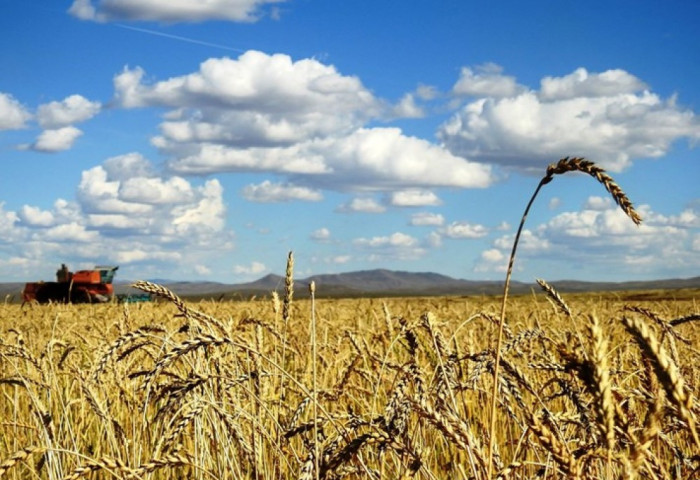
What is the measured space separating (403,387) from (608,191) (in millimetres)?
932

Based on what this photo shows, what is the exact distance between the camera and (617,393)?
250cm

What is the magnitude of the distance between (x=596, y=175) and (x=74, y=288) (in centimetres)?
4274

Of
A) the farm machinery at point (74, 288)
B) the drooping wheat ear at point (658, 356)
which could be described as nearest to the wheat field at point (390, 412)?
the drooping wheat ear at point (658, 356)

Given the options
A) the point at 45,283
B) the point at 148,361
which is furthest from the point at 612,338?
the point at 45,283

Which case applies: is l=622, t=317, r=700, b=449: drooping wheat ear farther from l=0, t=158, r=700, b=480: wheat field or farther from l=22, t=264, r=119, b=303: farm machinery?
l=22, t=264, r=119, b=303: farm machinery

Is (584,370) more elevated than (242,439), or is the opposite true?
(584,370)

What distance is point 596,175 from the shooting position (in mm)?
1617

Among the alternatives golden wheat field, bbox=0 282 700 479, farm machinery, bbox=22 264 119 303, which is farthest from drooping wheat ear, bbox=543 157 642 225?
farm machinery, bbox=22 264 119 303

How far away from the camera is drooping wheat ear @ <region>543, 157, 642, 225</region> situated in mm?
1612

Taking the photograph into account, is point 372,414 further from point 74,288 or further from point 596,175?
point 74,288

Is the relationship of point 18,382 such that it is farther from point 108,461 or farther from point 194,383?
point 108,461

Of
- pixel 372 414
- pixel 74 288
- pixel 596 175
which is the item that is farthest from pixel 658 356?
pixel 74 288

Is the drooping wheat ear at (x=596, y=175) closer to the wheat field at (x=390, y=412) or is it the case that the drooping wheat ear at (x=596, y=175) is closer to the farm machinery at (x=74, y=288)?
the wheat field at (x=390, y=412)

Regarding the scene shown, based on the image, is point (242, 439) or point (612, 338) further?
point (612, 338)
